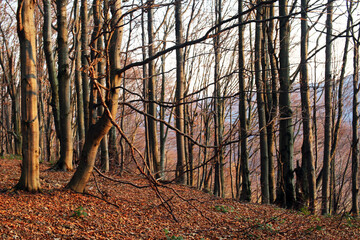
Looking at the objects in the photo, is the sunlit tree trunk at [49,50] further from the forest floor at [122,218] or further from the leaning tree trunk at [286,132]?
the leaning tree trunk at [286,132]

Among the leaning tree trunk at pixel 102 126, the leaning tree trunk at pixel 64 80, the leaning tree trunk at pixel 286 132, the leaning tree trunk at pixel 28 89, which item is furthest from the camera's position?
the leaning tree trunk at pixel 286 132

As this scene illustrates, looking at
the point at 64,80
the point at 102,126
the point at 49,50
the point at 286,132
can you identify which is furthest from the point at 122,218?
the point at 286,132

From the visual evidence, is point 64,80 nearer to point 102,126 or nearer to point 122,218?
point 102,126

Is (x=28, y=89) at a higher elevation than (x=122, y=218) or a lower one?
higher

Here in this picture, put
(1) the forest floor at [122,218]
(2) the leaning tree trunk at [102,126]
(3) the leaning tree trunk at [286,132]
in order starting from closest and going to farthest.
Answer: (1) the forest floor at [122,218], (2) the leaning tree trunk at [102,126], (3) the leaning tree trunk at [286,132]

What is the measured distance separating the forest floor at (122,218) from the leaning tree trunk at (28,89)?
513mm

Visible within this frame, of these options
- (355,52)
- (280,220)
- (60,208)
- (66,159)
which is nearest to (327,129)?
(355,52)

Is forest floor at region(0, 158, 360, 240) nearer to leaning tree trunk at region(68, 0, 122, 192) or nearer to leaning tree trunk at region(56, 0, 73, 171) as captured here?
leaning tree trunk at region(68, 0, 122, 192)

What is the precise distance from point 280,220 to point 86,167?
164 inches

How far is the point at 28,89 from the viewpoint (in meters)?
4.71

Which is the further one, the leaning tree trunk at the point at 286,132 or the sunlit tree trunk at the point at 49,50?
the leaning tree trunk at the point at 286,132

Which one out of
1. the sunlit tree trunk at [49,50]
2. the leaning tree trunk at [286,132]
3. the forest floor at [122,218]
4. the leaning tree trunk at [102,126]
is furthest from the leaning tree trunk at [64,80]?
the leaning tree trunk at [286,132]

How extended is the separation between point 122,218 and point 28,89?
2455 millimetres

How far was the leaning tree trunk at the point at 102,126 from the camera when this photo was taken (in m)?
4.89
